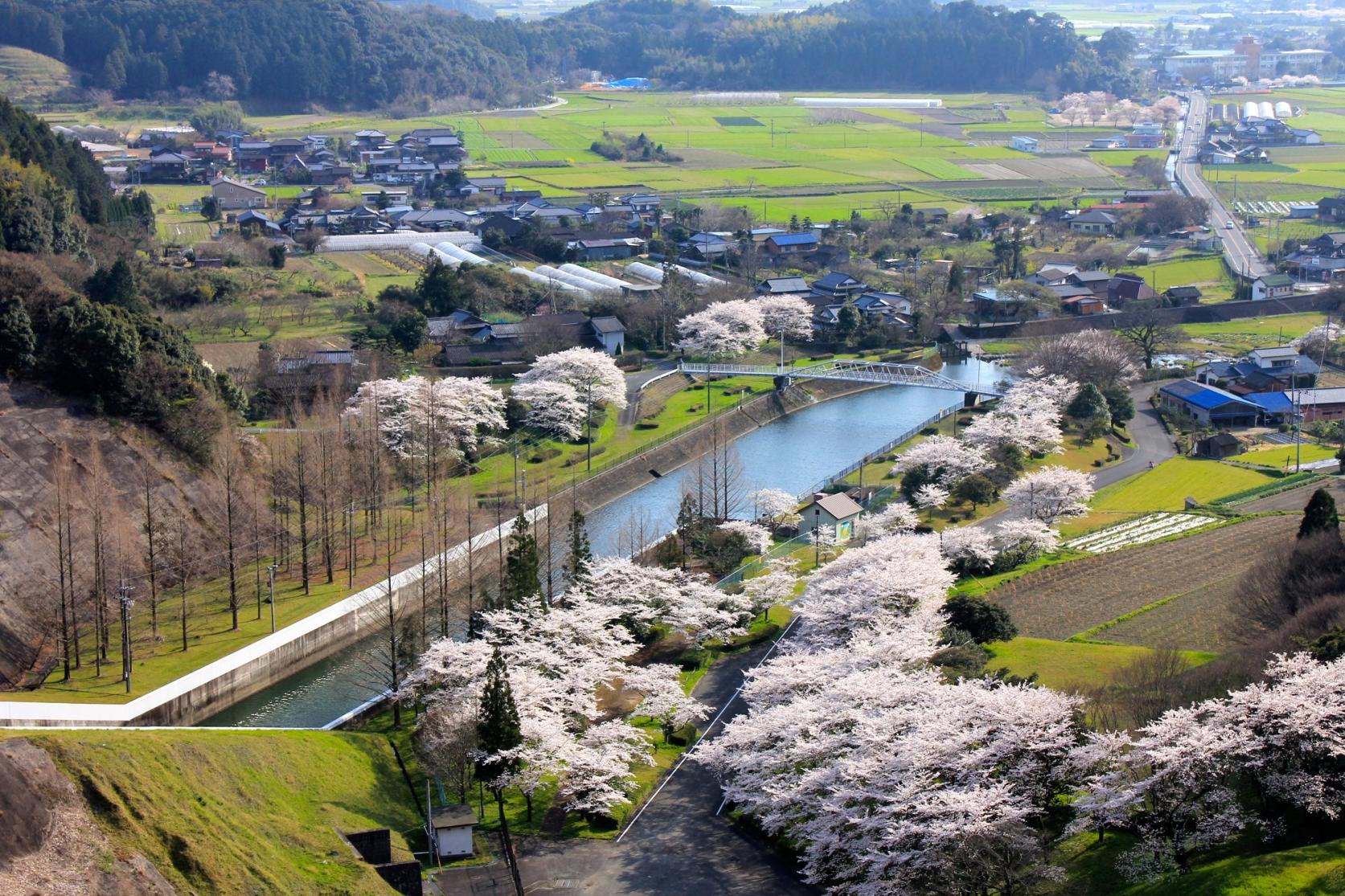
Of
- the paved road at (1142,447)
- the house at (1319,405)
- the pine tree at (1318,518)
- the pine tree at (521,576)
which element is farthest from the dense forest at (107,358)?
the house at (1319,405)

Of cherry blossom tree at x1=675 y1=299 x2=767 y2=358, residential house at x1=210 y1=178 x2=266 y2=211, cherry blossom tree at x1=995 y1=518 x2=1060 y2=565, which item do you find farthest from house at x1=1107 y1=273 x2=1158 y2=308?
residential house at x1=210 y1=178 x2=266 y2=211

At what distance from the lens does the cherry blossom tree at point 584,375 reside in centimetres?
3481

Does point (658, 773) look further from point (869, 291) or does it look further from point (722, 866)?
point (869, 291)

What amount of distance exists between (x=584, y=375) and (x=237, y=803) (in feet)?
66.1

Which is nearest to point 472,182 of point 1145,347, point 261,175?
point 261,175

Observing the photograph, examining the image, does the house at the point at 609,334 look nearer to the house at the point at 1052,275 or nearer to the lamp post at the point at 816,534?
the lamp post at the point at 816,534

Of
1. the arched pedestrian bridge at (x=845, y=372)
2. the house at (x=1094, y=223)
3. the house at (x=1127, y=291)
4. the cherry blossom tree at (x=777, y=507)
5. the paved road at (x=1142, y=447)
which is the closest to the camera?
the cherry blossom tree at (x=777, y=507)

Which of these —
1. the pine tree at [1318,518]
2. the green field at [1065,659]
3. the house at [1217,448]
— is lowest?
the house at [1217,448]

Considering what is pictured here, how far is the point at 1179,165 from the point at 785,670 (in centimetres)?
6501

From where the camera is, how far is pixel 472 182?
65.2m

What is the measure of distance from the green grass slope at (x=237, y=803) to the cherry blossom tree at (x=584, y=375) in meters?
17.1

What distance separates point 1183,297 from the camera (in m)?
46.8

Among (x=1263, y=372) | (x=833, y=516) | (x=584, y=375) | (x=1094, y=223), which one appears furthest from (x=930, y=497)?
(x=1094, y=223)

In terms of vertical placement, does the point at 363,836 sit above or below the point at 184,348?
below
